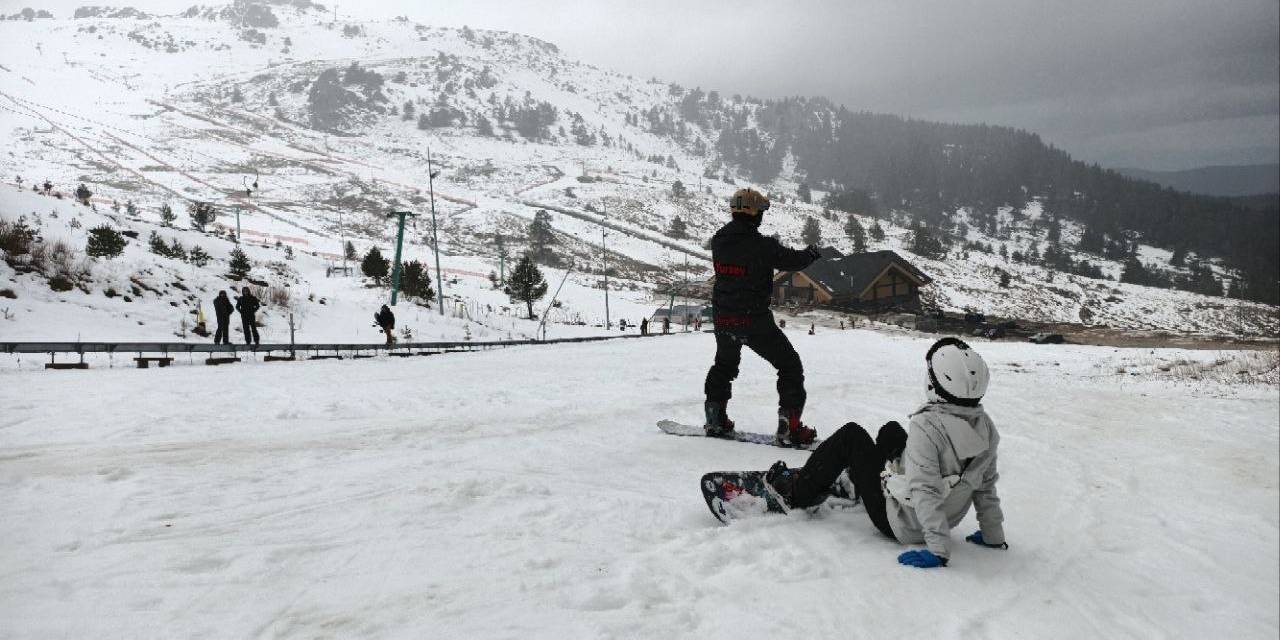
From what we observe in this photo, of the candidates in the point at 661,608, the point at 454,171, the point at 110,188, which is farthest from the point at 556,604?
the point at 454,171

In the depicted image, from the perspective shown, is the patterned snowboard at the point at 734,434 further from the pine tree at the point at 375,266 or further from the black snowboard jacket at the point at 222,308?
the pine tree at the point at 375,266

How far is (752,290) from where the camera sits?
5.78 meters

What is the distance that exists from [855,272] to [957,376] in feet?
153

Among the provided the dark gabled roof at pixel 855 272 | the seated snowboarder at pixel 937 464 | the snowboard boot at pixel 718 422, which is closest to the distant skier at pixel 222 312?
the snowboard boot at pixel 718 422

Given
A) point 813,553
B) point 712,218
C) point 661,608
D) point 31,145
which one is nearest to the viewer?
point 661,608

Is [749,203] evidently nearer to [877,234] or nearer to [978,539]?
[978,539]

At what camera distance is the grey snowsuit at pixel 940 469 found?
11.1ft

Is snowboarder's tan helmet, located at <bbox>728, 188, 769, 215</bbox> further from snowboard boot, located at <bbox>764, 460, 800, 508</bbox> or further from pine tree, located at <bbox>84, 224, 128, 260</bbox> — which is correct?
pine tree, located at <bbox>84, 224, 128, 260</bbox>

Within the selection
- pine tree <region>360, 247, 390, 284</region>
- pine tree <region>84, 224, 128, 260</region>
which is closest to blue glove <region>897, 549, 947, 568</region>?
pine tree <region>84, 224, 128, 260</region>

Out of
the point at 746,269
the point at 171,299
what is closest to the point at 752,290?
the point at 746,269

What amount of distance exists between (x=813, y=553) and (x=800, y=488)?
23.5 inches

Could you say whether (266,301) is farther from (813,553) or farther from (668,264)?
(668,264)

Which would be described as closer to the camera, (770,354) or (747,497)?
(747,497)

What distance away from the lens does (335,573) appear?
10.1 ft
